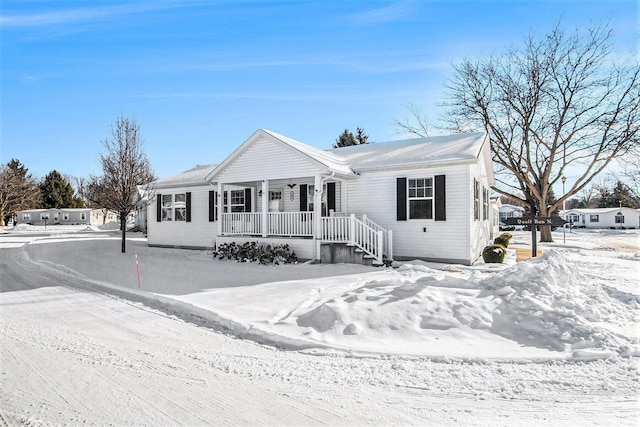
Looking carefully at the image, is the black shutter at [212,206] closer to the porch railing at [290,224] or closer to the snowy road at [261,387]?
the porch railing at [290,224]

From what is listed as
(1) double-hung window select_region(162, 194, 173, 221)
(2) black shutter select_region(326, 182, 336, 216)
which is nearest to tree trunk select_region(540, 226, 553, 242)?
(2) black shutter select_region(326, 182, 336, 216)

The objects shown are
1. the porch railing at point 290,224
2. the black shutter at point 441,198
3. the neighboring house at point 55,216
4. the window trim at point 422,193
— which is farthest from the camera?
the neighboring house at point 55,216

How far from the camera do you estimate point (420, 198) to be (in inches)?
496

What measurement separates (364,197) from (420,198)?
2.11 m

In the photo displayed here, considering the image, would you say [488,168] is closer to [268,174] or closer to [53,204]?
[268,174]

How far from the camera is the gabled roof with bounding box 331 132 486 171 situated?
40.0 ft

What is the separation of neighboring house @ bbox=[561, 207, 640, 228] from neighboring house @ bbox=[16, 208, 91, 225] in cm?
7285

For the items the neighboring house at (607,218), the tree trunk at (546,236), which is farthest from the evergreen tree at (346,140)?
the neighboring house at (607,218)

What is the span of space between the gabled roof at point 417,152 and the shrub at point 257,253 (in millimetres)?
4049

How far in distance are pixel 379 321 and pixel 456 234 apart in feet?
24.5

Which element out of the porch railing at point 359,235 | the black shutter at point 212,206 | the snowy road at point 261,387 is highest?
the black shutter at point 212,206

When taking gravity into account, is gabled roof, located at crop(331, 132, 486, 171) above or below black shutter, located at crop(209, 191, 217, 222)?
above

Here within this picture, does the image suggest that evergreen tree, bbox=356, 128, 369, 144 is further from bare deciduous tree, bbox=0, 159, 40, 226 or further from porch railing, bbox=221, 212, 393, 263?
bare deciduous tree, bbox=0, 159, 40, 226

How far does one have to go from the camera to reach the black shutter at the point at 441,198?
12.1 metres
